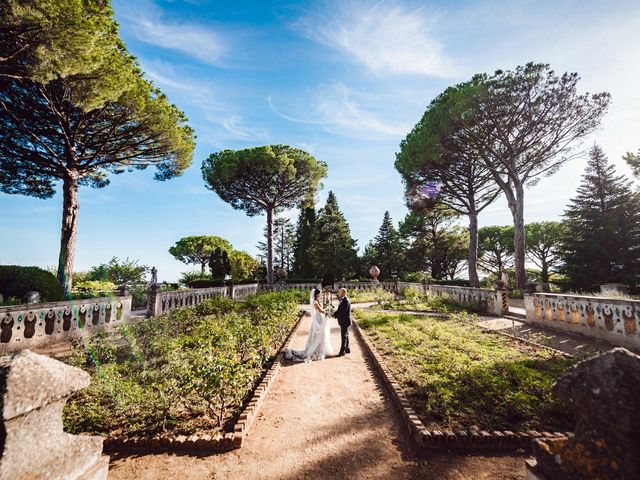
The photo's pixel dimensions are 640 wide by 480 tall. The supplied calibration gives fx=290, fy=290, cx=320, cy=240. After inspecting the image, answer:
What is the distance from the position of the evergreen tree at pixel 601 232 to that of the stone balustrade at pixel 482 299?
12.6 meters

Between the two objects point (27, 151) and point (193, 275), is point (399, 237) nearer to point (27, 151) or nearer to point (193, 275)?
point (193, 275)

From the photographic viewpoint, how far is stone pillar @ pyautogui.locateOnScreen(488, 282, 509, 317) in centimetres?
1202

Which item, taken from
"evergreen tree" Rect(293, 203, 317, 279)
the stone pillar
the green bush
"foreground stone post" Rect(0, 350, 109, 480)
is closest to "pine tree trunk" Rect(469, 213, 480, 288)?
the stone pillar

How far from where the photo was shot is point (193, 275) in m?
28.0

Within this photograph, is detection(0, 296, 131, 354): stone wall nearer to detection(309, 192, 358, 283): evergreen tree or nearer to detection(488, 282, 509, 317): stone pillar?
detection(488, 282, 509, 317): stone pillar

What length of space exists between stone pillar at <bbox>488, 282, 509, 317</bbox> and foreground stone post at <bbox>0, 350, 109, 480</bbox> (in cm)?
1370

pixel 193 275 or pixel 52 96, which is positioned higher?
pixel 52 96

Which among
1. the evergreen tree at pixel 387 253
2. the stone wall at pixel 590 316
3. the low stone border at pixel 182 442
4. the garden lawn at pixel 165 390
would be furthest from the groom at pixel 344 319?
the evergreen tree at pixel 387 253

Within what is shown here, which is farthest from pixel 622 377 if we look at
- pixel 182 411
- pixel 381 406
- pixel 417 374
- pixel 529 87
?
pixel 529 87

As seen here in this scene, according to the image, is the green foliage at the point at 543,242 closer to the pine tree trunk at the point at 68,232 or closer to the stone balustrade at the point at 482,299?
the stone balustrade at the point at 482,299

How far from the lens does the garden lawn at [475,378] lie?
3.65 m

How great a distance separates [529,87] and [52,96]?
2353cm

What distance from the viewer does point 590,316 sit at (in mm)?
7961

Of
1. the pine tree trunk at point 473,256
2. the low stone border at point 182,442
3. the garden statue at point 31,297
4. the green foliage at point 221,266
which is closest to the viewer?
the low stone border at point 182,442
